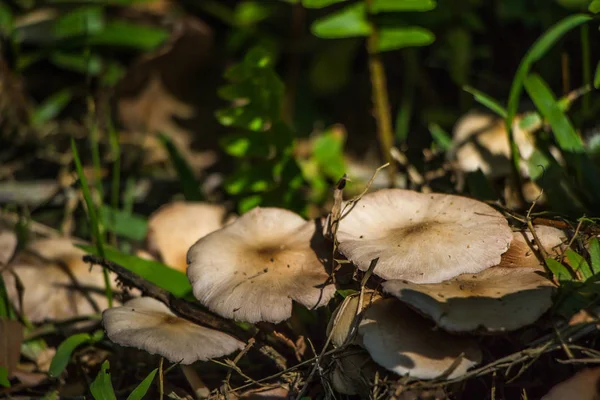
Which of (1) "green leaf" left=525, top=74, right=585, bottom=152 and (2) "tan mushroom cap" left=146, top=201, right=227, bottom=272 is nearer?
(1) "green leaf" left=525, top=74, right=585, bottom=152

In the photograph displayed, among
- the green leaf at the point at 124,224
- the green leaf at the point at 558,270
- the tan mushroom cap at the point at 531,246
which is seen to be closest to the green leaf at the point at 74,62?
the green leaf at the point at 124,224

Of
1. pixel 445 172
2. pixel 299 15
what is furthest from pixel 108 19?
pixel 445 172

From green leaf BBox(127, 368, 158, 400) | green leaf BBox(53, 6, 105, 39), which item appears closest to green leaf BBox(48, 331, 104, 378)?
green leaf BBox(127, 368, 158, 400)

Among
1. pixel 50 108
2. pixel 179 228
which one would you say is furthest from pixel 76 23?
pixel 179 228

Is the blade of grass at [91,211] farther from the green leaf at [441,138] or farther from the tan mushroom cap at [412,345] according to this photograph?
the green leaf at [441,138]

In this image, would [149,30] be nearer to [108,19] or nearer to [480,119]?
[108,19]

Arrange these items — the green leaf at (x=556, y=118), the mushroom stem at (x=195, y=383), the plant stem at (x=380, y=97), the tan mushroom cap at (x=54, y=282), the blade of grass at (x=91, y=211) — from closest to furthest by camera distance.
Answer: the mushroom stem at (x=195, y=383) < the blade of grass at (x=91, y=211) < the green leaf at (x=556, y=118) < the tan mushroom cap at (x=54, y=282) < the plant stem at (x=380, y=97)

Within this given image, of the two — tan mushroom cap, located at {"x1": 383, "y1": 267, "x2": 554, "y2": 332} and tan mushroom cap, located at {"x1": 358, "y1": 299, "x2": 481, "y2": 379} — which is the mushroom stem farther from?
tan mushroom cap, located at {"x1": 383, "y1": 267, "x2": 554, "y2": 332}
